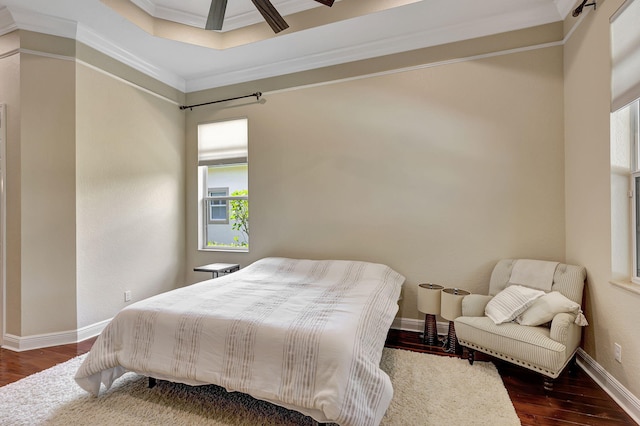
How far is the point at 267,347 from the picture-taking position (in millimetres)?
1698

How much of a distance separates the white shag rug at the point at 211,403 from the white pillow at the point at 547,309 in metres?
0.49

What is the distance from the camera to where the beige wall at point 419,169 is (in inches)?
113

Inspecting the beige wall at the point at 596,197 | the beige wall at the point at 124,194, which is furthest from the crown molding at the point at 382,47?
the beige wall at the point at 124,194

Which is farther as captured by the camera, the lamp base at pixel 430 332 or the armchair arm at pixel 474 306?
the lamp base at pixel 430 332

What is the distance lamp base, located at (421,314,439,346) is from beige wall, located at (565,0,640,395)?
3.74 feet

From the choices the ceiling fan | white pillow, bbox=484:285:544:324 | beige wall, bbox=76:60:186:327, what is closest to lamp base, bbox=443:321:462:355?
white pillow, bbox=484:285:544:324

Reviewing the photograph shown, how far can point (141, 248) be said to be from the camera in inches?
147

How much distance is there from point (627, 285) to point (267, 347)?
2.30m

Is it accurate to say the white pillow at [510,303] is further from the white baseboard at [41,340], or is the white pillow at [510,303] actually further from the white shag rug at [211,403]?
the white baseboard at [41,340]

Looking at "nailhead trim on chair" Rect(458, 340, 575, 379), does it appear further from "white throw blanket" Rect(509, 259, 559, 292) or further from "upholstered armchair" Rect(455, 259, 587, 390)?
"white throw blanket" Rect(509, 259, 559, 292)

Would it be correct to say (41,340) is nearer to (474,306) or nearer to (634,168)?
(474,306)

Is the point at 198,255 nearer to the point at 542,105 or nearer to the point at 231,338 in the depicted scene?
the point at 231,338

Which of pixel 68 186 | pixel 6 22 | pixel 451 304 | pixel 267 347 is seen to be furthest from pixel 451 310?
pixel 6 22

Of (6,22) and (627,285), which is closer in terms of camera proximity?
(627,285)
